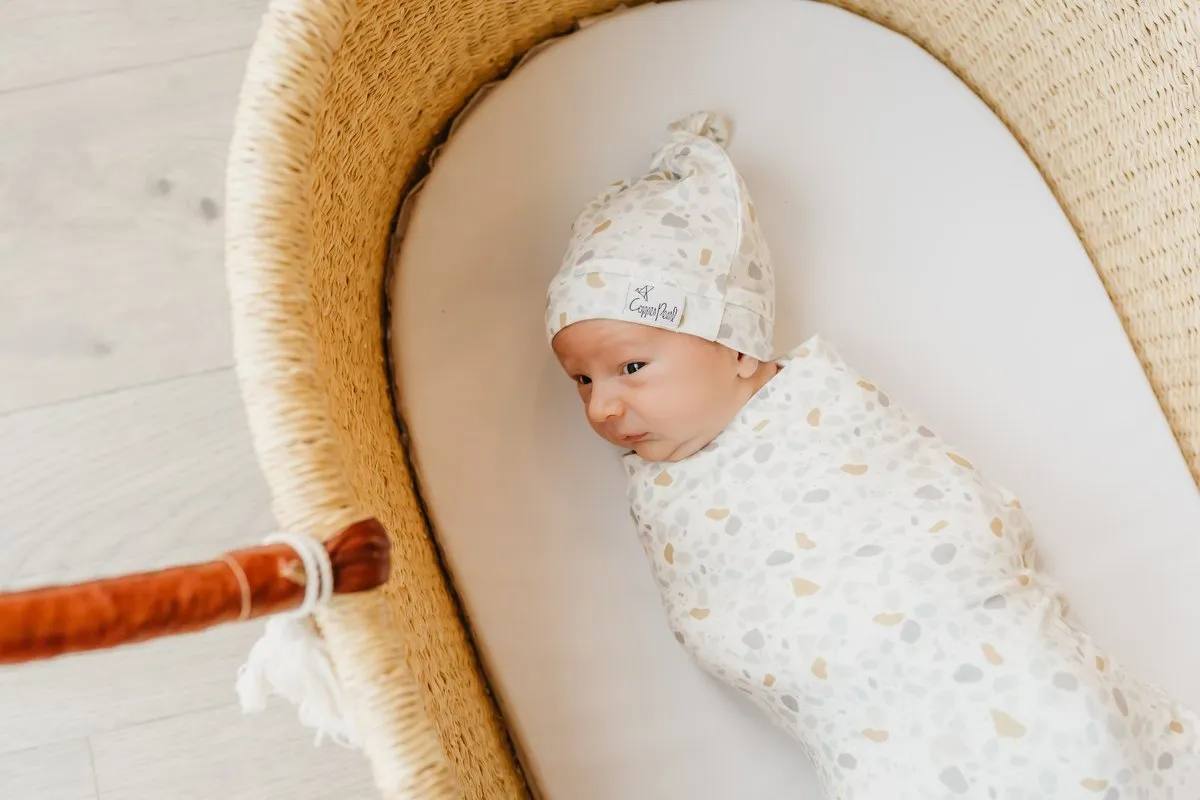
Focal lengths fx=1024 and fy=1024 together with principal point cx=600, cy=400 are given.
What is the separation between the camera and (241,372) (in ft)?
2.10

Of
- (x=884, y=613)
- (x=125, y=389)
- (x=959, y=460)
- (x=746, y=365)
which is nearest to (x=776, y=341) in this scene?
(x=746, y=365)

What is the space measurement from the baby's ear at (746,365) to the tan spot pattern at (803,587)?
8.0 inches

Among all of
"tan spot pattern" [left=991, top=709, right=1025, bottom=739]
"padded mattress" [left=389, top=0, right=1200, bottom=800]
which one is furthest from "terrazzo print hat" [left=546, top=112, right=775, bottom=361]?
"tan spot pattern" [left=991, top=709, right=1025, bottom=739]

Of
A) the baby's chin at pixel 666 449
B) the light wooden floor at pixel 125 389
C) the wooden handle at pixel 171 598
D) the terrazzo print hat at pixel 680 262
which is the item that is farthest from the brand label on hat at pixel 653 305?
the light wooden floor at pixel 125 389

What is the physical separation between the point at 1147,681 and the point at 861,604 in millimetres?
351

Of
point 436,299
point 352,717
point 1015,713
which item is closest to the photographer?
point 352,717

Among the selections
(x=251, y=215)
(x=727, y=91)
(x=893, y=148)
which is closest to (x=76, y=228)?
(x=251, y=215)

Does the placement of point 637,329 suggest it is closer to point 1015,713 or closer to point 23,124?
point 1015,713

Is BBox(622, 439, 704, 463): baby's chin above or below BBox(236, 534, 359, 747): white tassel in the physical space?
above

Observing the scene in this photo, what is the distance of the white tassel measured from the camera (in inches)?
22.8

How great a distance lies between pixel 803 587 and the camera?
2.77 ft

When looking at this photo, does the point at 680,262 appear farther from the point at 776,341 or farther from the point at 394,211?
the point at 394,211

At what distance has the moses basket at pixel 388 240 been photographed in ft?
1.97

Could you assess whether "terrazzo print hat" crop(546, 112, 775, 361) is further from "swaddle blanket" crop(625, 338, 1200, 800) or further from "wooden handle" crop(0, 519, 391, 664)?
"wooden handle" crop(0, 519, 391, 664)
